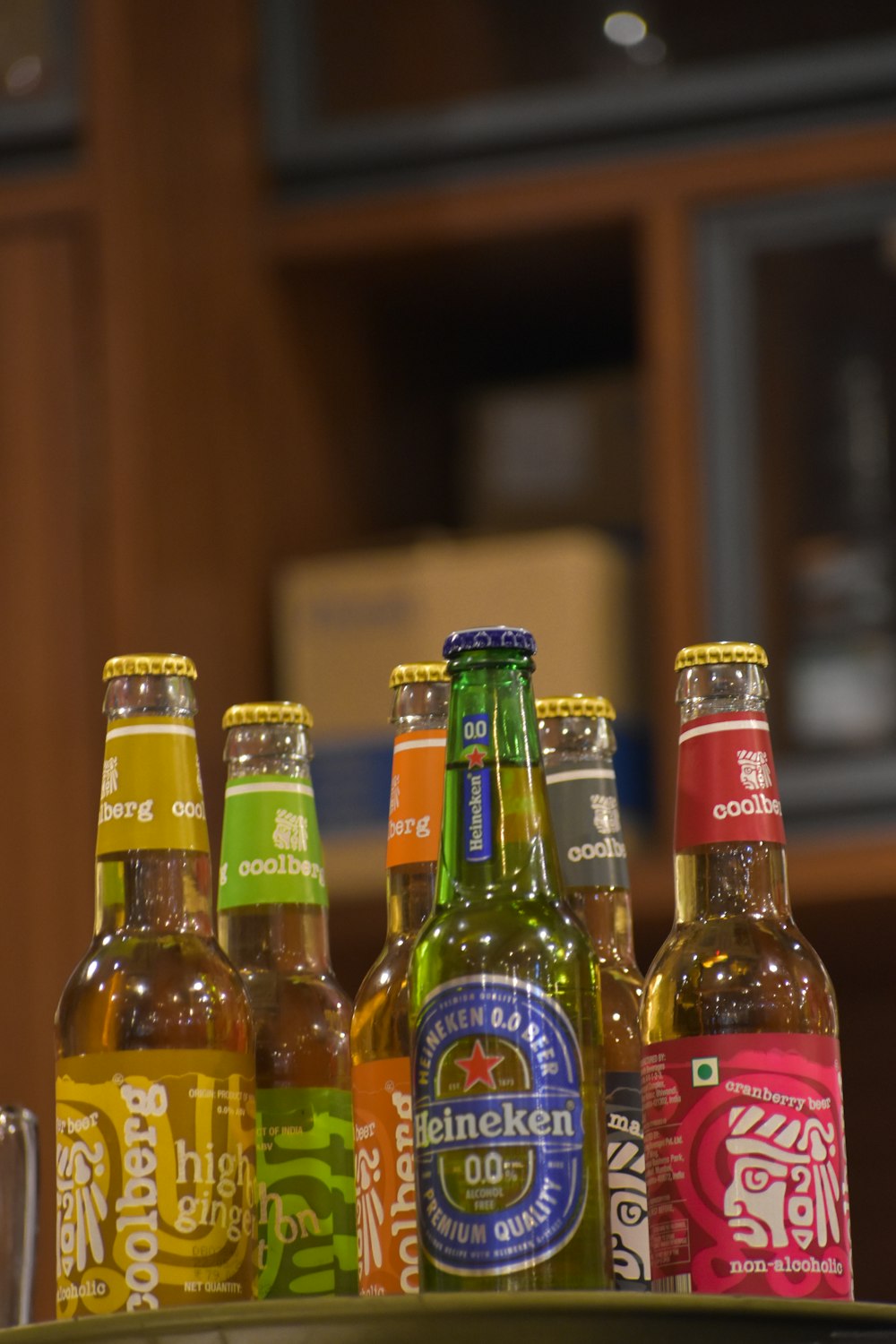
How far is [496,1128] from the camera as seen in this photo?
586 mm

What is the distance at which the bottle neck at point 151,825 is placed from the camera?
2.22 ft

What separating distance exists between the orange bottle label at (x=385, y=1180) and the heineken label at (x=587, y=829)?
11cm

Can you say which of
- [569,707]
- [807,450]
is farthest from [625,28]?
[569,707]

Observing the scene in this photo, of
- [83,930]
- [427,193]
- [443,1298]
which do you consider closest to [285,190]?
[427,193]

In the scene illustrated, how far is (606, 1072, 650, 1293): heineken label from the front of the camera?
65 cm

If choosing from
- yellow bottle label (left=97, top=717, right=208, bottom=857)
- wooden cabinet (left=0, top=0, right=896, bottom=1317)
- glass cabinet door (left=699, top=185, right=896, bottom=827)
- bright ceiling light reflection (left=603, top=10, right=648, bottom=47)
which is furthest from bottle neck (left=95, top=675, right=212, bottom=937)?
bright ceiling light reflection (left=603, top=10, right=648, bottom=47)

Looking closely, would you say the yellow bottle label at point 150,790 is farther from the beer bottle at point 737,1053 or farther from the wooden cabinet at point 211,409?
the wooden cabinet at point 211,409

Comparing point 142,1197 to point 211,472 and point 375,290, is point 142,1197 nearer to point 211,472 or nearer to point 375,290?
point 211,472

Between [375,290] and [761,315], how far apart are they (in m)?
0.46

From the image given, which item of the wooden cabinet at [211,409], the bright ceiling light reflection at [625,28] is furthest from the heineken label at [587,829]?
the bright ceiling light reflection at [625,28]

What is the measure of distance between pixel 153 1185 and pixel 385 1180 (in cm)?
8

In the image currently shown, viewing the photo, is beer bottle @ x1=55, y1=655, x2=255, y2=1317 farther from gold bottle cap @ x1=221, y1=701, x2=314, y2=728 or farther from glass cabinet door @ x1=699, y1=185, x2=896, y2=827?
glass cabinet door @ x1=699, y1=185, x2=896, y2=827

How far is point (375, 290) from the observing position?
7.23ft

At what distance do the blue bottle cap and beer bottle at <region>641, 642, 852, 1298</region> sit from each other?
69mm
